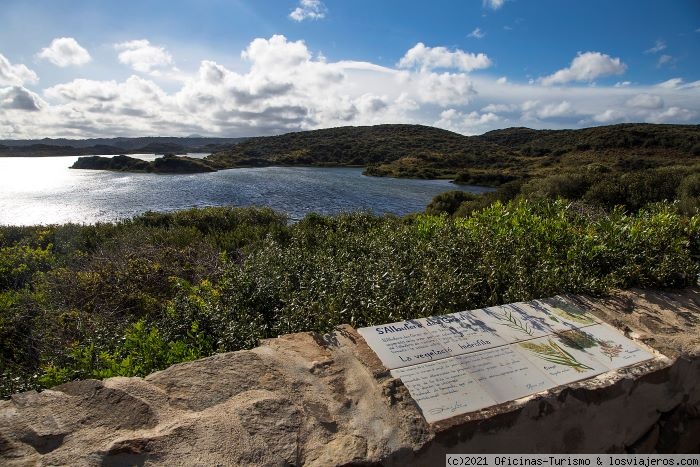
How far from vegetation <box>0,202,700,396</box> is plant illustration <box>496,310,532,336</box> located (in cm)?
44

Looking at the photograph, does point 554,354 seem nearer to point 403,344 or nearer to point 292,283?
point 403,344

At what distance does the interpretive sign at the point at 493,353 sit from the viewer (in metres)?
2.44

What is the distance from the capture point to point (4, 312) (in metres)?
4.37

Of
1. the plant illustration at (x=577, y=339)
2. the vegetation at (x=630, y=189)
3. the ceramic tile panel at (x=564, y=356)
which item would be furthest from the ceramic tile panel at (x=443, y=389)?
the vegetation at (x=630, y=189)

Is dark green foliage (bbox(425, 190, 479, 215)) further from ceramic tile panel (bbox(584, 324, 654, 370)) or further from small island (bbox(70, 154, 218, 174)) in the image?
small island (bbox(70, 154, 218, 174))

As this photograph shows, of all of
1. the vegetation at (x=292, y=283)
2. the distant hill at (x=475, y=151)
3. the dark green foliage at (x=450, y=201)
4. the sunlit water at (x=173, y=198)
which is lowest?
the sunlit water at (x=173, y=198)

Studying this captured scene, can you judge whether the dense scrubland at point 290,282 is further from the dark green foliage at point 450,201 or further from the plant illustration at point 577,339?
the dark green foliage at point 450,201

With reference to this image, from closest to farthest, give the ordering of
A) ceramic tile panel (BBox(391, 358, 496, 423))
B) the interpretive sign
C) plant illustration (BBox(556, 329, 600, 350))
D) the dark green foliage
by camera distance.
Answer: ceramic tile panel (BBox(391, 358, 496, 423))
the interpretive sign
plant illustration (BBox(556, 329, 600, 350))
the dark green foliage

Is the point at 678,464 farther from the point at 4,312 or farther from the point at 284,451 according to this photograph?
the point at 4,312

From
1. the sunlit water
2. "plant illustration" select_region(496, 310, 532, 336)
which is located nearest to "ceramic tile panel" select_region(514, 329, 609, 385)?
"plant illustration" select_region(496, 310, 532, 336)

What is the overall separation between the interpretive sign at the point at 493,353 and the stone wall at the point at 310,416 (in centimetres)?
8

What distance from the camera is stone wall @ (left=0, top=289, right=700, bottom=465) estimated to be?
6.36ft

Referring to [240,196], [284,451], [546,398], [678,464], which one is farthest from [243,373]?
[240,196]

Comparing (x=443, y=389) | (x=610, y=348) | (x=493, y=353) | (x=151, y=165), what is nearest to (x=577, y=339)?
(x=610, y=348)
